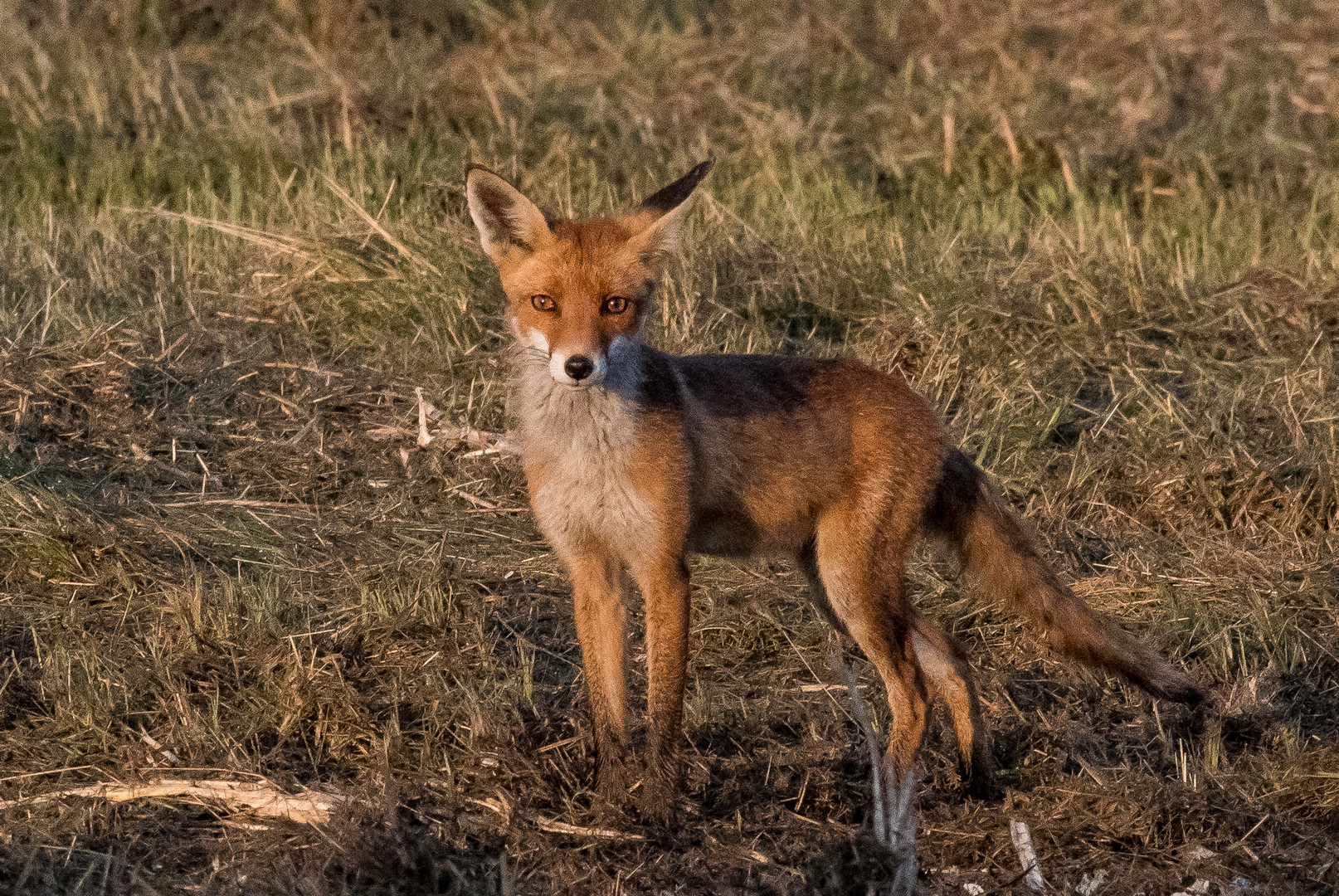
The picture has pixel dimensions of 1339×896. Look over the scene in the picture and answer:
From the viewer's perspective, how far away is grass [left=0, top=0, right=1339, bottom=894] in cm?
A: 378

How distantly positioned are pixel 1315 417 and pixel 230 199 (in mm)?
5627

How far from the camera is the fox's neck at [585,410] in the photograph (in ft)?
12.3

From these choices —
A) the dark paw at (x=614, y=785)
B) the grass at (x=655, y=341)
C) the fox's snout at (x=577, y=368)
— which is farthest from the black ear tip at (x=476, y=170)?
the dark paw at (x=614, y=785)

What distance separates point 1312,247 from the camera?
7605 mm

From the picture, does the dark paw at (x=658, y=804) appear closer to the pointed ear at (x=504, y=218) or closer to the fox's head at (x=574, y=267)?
the fox's head at (x=574, y=267)

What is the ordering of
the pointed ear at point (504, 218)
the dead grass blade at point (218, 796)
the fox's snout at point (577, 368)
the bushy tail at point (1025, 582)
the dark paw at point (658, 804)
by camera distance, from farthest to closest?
1. the bushy tail at point (1025, 582)
2. the pointed ear at point (504, 218)
3. the dark paw at point (658, 804)
4. the dead grass blade at point (218, 796)
5. the fox's snout at point (577, 368)

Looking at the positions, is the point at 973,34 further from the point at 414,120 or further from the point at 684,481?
the point at 684,481

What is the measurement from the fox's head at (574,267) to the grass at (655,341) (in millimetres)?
1185

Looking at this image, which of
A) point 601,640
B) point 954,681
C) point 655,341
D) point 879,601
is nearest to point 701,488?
point 601,640

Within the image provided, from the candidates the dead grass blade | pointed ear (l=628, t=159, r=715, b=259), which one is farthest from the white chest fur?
the dead grass blade

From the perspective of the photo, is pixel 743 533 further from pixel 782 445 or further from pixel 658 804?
pixel 658 804

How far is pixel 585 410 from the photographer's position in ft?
12.4

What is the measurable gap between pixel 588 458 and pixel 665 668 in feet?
2.02

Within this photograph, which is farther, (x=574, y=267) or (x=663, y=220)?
(x=663, y=220)
